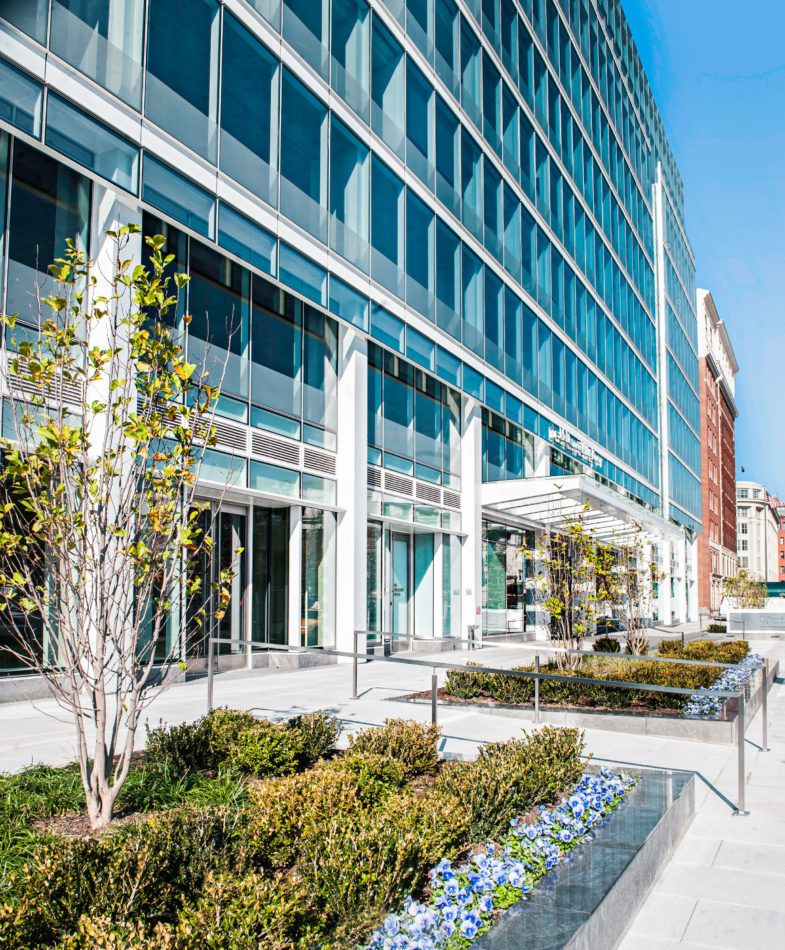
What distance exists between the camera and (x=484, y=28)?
1119 inches

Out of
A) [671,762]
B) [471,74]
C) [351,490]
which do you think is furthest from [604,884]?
[471,74]

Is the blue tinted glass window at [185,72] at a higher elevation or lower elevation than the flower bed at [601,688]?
higher

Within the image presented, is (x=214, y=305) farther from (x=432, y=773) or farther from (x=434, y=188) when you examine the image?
(x=432, y=773)

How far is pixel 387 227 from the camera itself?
2245 centimetres

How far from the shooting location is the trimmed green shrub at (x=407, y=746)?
7191 millimetres

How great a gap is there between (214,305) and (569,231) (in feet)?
79.0

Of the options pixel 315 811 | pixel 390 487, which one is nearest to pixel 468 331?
pixel 390 487

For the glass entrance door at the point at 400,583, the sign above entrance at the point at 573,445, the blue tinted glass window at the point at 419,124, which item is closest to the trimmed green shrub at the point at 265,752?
the glass entrance door at the point at 400,583

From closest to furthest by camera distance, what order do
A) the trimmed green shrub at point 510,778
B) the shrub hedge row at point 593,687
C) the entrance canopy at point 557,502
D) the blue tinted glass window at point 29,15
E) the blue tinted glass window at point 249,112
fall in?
the trimmed green shrub at point 510,778, the shrub hedge row at point 593,687, the blue tinted glass window at point 29,15, the blue tinted glass window at point 249,112, the entrance canopy at point 557,502

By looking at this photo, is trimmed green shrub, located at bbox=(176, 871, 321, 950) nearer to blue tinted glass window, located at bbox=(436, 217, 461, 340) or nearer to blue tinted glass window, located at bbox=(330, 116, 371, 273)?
blue tinted glass window, located at bbox=(330, 116, 371, 273)

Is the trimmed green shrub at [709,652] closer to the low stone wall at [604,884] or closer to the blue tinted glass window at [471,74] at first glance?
the low stone wall at [604,884]

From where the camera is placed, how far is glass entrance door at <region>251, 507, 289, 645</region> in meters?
18.5

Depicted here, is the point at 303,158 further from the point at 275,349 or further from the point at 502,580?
the point at 502,580

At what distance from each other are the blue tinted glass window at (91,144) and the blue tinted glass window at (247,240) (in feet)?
7.73
